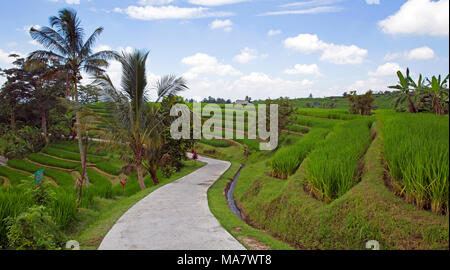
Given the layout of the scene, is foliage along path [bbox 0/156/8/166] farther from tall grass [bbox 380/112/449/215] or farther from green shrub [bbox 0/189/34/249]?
tall grass [bbox 380/112/449/215]

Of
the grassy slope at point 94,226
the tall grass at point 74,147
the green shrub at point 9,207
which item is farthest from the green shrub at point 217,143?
the green shrub at point 9,207

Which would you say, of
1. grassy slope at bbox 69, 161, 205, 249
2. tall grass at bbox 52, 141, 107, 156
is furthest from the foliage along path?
grassy slope at bbox 69, 161, 205, 249

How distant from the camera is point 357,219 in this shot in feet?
12.9

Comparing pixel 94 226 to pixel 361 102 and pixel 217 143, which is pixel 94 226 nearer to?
pixel 217 143

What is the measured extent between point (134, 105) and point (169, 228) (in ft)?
22.4

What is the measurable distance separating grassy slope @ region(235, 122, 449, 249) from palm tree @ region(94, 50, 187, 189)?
5.92 m

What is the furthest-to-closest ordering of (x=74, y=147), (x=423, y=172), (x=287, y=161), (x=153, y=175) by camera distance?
(x=74, y=147), (x=153, y=175), (x=287, y=161), (x=423, y=172)

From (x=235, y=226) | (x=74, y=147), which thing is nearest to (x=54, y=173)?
(x=74, y=147)

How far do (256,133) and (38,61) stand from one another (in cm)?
1620

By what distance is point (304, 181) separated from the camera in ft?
19.6

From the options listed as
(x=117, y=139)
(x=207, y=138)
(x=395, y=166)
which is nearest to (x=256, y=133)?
(x=207, y=138)

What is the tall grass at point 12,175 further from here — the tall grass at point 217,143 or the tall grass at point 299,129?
the tall grass at point 299,129

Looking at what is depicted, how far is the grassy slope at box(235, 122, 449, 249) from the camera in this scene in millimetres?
3395
